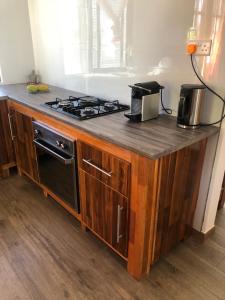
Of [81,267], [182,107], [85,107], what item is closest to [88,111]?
[85,107]

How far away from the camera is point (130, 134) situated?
4.65 feet

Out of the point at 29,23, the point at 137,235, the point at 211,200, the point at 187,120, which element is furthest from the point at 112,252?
the point at 29,23

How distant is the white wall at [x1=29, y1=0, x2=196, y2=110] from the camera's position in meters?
1.55

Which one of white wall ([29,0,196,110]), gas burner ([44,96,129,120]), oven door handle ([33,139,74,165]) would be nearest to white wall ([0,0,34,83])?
white wall ([29,0,196,110])

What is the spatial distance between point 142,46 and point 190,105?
24.9 inches

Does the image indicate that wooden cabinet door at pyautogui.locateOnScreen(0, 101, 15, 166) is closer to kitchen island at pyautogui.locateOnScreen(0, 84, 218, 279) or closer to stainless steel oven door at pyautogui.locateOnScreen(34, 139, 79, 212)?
stainless steel oven door at pyautogui.locateOnScreen(34, 139, 79, 212)

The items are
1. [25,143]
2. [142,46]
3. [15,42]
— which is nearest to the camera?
[142,46]

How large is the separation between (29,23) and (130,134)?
235 centimetres

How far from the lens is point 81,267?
1.64m

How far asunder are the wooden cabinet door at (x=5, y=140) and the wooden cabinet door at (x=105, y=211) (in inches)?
49.8

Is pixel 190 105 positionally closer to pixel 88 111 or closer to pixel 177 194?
pixel 177 194

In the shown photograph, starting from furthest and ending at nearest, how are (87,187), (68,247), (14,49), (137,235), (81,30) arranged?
(14,49)
(81,30)
(68,247)
(87,187)
(137,235)

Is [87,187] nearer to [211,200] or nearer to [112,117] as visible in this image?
[112,117]

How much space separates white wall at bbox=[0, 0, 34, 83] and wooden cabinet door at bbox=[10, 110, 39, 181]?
87 centimetres
